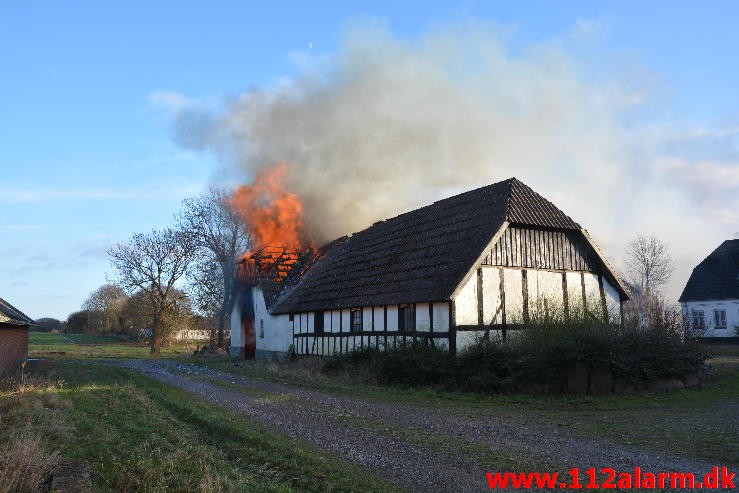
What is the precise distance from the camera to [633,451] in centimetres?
834

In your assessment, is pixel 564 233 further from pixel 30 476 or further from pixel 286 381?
pixel 30 476

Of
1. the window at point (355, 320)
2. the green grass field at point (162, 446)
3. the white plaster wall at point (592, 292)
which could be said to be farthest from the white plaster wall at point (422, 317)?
the green grass field at point (162, 446)

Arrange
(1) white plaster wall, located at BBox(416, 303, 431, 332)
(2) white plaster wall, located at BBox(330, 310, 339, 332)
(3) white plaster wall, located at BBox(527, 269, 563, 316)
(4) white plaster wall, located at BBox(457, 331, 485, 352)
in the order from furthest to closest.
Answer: (2) white plaster wall, located at BBox(330, 310, 339, 332) → (3) white plaster wall, located at BBox(527, 269, 563, 316) → (1) white plaster wall, located at BBox(416, 303, 431, 332) → (4) white plaster wall, located at BBox(457, 331, 485, 352)

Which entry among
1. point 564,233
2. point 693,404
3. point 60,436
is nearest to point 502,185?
point 564,233

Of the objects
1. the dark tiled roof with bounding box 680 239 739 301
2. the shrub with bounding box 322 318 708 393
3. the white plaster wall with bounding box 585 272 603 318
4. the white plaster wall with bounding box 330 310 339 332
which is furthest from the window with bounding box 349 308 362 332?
the dark tiled roof with bounding box 680 239 739 301

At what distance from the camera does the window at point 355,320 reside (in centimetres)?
2158

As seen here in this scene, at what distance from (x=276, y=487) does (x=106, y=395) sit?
381 inches

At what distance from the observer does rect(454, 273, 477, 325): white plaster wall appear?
1756 cm

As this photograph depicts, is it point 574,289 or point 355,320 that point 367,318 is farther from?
point 574,289

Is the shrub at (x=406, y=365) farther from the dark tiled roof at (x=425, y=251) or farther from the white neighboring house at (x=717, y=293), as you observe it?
the white neighboring house at (x=717, y=293)

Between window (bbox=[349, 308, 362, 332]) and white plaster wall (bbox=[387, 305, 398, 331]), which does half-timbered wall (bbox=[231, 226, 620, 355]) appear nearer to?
white plaster wall (bbox=[387, 305, 398, 331])

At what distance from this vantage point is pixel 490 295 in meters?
18.4

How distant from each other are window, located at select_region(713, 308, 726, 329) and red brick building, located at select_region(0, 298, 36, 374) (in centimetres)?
4062
